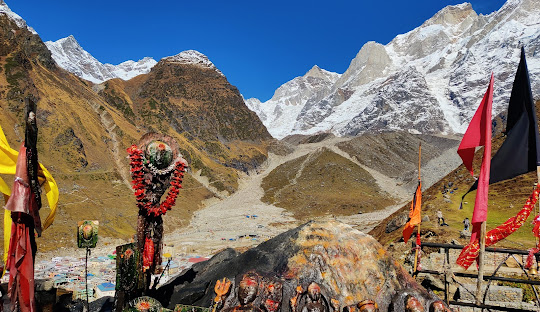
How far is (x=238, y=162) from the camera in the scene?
10869 cm

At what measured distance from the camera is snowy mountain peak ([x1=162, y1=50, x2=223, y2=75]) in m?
150

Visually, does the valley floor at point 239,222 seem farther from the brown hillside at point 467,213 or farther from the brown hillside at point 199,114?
the brown hillside at point 467,213

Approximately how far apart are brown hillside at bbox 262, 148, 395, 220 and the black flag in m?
55.3

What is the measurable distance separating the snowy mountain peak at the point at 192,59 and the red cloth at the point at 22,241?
153m

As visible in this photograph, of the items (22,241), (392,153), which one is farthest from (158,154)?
(392,153)

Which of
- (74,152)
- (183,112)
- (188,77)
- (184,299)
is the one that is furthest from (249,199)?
(188,77)

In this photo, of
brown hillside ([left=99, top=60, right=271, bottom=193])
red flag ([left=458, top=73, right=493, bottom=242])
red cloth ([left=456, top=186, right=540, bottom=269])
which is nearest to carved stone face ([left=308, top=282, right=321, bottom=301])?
red cloth ([left=456, top=186, right=540, bottom=269])

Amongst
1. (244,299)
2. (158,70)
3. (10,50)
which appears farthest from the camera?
(158,70)

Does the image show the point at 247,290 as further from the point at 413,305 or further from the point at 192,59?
the point at 192,59

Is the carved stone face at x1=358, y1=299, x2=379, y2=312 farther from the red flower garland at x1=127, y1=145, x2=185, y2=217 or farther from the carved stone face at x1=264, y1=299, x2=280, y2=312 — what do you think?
the red flower garland at x1=127, y1=145, x2=185, y2=217

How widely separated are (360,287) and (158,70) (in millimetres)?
146037

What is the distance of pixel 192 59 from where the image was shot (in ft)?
505

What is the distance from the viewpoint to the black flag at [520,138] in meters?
6.07

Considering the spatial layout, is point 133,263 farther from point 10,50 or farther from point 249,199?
point 10,50
